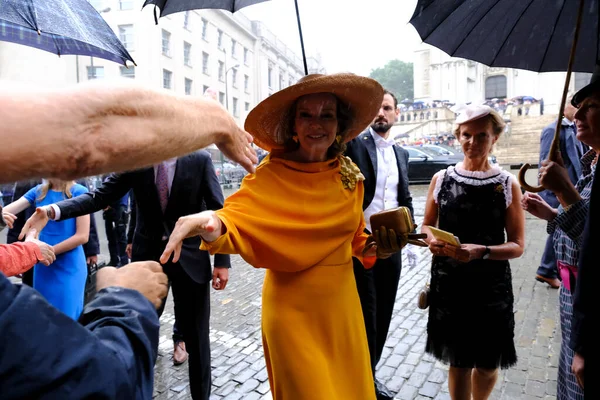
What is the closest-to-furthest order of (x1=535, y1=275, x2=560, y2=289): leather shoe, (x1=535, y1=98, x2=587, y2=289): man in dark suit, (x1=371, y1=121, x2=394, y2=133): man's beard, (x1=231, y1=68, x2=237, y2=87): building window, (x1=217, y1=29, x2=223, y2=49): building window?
1. (x1=371, y1=121, x2=394, y2=133): man's beard
2. (x1=535, y1=98, x2=587, y2=289): man in dark suit
3. (x1=535, y1=275, x2=560, y2=289): leather shoe
4. (x1=217, y1=29, x2=223, y2=49): building window
5. (x1=231, y1=68, x2=237, y2=87): building window

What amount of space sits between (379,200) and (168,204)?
1.66m

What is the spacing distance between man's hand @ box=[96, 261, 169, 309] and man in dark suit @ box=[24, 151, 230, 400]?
5.97 feet

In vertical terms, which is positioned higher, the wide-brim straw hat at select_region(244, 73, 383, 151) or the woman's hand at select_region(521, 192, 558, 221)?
the wide-brim straw hat at select_region(244, 73, 383, 151)

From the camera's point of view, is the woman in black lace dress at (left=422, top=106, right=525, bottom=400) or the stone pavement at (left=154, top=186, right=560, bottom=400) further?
the stone pavement at (left=154, top=186, right=560, bottom=400)

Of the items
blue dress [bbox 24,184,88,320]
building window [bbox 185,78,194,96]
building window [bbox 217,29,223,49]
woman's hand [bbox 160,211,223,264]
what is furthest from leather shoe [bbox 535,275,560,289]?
building window [bbox 217,29,223,49]

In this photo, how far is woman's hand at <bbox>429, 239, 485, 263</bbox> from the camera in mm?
2676

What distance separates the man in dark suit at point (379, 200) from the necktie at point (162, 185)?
141cm

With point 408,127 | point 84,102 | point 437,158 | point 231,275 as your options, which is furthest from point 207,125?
point 408,127

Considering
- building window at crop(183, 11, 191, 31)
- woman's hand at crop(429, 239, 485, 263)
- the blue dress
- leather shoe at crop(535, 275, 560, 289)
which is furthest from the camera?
building window at crop(183, 11, 191, 31)

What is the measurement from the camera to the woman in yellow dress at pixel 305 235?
83.0 inches

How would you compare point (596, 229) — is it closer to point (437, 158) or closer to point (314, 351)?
point (314, 351)

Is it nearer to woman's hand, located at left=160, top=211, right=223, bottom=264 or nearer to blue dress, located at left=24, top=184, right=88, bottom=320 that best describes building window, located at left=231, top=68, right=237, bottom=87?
blue dress, located at left=24, top=184, right=88, bottom=320

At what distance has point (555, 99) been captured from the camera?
42250mm

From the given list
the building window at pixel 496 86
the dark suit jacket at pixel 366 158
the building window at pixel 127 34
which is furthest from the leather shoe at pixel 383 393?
the building window at pixel 496 86
